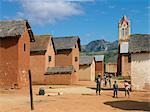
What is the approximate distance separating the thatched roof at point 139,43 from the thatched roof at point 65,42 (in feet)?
88.4

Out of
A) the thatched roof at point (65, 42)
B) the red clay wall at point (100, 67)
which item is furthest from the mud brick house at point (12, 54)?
the red clay wall at point (100, 67)

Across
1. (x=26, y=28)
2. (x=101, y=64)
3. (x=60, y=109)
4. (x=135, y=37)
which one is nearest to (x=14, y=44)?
(x=26, y=28)

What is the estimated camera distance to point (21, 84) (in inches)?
1817

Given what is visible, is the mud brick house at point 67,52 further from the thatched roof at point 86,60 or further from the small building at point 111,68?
the small building at point 111,68

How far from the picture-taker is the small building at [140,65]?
1589 inches

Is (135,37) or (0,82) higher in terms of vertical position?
(135,37)

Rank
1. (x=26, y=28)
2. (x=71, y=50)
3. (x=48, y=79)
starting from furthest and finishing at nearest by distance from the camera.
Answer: (x=71, y=50) → (x=48, y=79) → (x=26, y=28)

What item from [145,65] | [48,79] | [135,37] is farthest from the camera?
[48,79]

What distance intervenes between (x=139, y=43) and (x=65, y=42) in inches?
1184

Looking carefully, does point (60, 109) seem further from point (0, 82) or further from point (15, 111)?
point (0, 82)

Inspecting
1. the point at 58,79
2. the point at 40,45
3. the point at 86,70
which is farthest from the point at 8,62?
the point at 86,70

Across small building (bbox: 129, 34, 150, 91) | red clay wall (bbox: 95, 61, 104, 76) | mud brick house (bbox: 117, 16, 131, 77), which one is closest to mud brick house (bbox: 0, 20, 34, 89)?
small building (bbox: 129, 34, 150, 91)

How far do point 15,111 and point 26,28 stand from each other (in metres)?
25.3

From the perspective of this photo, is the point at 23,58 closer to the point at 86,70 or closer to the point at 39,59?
the point at 39,59
